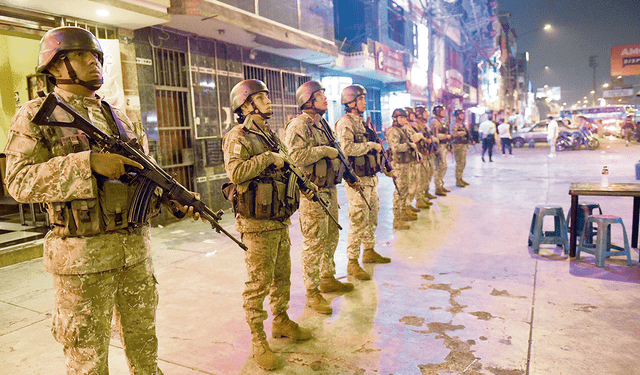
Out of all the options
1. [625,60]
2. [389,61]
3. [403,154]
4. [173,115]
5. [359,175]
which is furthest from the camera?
[625,60]

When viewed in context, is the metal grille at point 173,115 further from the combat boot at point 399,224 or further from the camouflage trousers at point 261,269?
the camouflage trousers at point 261,269

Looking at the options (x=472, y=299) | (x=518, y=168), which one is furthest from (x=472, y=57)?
(x=472, y=299)

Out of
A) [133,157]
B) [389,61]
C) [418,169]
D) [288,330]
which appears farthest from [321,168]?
[389,61]

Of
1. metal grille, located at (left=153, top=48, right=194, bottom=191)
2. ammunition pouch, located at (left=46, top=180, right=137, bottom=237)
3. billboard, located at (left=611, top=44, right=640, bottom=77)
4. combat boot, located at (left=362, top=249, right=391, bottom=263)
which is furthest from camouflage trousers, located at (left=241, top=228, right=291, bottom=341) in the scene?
billboard, located at (left=611, top=44, right=640, bottom=77)

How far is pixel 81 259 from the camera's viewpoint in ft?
6.31

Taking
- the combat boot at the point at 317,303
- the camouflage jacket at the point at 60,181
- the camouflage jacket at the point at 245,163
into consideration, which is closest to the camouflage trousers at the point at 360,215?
the combat boot at the point at 317,303

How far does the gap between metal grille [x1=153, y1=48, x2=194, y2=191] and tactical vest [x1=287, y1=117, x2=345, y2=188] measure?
14.8ft

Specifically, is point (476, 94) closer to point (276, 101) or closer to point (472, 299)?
point (276, 101)

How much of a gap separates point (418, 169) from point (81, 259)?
272 inches

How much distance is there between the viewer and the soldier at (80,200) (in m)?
1.85

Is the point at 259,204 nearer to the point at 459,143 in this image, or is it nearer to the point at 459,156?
the point at 459,143

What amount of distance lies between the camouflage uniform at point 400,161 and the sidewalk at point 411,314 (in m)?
1.24

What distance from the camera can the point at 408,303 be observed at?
3.84 meters

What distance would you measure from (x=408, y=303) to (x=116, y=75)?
5.72 metres
